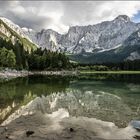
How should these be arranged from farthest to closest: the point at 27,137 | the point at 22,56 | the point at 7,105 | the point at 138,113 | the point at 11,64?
1. the point at 22,56
2. the point at 11,64
3. the point at 7,105
4. the point at 138,113
5. the point at 27,137

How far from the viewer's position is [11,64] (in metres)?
144

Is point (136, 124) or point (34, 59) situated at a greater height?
point (34, 59)

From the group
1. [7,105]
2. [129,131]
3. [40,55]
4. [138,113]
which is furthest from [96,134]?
[40,55]

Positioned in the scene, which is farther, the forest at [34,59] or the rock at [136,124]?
the forest at [34,59]

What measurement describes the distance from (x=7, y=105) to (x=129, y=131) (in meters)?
19.1

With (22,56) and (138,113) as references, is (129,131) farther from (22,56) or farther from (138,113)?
(22,56)

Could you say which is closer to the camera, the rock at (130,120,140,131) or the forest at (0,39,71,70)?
the rock at (130,120,140,131)

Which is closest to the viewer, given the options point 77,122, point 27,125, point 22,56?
point 27,125

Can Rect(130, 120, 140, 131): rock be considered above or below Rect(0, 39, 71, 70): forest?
below

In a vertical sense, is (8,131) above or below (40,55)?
below

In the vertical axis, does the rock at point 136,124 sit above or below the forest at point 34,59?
below

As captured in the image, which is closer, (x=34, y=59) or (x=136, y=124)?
(x=136, y=124)

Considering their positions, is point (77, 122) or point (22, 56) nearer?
point (77, 122)

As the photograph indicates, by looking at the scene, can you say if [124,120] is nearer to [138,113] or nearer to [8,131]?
[138,113]
